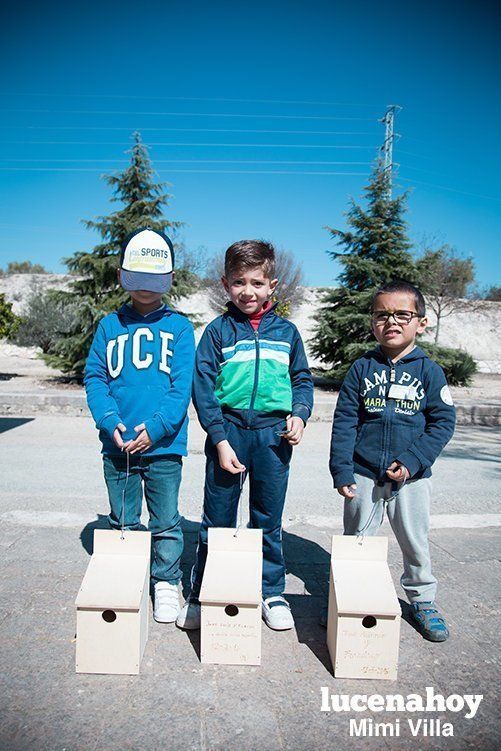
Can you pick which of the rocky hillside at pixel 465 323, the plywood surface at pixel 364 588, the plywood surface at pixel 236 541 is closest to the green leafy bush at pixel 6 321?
the plywood surface at pixel 236 541

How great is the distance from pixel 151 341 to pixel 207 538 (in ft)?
3.38

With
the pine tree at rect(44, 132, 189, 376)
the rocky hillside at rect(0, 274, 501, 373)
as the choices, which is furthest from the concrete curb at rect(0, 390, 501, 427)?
the rocky hillside at rect(0, 274, 501, 373)

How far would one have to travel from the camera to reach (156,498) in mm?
2896

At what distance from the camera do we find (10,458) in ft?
20.7

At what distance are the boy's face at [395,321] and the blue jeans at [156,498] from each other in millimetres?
1245

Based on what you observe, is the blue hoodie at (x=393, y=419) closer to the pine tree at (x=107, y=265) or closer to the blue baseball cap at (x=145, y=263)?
the blue baseball cap at (x=145, y=263)

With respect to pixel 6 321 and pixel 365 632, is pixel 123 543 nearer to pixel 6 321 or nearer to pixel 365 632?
pixel 365 632

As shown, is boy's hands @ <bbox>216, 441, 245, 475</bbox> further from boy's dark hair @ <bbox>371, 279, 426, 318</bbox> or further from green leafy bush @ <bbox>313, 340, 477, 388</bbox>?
green leafy bush @ <bbox>313, 340, 477, 388</bbox>

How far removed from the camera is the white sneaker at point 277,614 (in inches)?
107

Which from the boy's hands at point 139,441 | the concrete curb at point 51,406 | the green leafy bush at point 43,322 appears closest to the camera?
the boy's hands at point 139,441

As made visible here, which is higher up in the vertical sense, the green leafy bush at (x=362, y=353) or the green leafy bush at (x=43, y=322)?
the green leafy bush at (x=43, y=322)

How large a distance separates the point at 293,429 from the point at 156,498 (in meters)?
0.83

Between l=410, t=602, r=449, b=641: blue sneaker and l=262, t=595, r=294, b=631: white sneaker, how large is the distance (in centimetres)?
63

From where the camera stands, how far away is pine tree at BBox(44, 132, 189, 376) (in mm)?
13289
